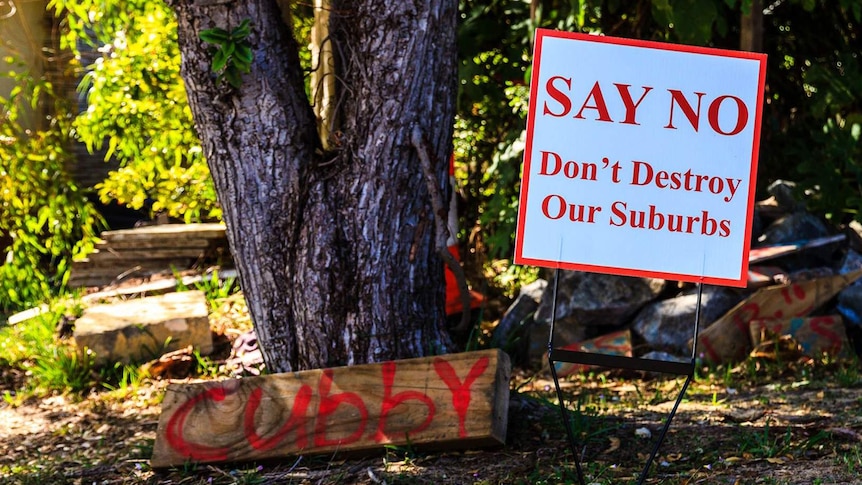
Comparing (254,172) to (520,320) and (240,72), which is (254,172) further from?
(520,320)

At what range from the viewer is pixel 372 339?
362 centimetres

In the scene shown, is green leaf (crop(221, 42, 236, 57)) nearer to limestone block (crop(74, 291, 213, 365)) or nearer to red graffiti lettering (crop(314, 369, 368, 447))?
red graffiti lettering (crop(314, 369, 368, 447))

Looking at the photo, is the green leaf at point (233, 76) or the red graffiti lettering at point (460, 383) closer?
the red graffiti lettering at point (460, 383)

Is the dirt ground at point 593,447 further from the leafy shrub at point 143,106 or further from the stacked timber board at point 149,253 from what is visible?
the stacked timber board at point 149,253

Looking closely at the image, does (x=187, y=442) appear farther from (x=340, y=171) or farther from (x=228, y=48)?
(x=228, y=48)

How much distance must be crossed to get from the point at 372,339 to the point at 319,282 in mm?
301

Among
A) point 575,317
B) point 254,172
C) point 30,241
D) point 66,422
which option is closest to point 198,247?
point 30,241

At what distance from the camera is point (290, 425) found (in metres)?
3.46

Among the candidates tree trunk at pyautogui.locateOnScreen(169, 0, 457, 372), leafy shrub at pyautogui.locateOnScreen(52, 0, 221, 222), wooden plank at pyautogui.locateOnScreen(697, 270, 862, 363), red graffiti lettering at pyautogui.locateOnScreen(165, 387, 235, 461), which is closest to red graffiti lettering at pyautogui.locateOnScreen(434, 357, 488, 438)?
tree trunk at pyautogui.locateOnScreen(169, 0, 457, 372)

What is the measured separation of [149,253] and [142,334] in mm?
2091

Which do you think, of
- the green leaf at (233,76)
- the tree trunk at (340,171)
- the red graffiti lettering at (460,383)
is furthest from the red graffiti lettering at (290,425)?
the green leaf at (233,76)

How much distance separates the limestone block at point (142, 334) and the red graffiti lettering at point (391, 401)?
7.55 ft

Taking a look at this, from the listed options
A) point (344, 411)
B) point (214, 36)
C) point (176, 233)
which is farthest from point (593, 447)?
point (176, 233)

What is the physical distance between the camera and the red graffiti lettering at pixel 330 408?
11.1ft
